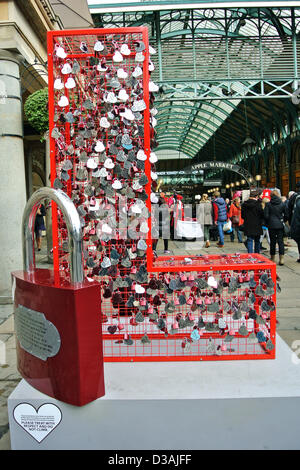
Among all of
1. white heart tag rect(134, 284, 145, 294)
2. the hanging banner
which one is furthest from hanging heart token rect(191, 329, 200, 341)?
the hanging banner

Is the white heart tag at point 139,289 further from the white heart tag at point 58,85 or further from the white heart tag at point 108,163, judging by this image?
the white heart tag at point 58,85

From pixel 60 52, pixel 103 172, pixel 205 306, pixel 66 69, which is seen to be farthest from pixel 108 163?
pixel 205 306

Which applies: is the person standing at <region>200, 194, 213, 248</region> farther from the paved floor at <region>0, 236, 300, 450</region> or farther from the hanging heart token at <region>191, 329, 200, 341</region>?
the hanging heart token at <region>191, 329, 200, 341</region>

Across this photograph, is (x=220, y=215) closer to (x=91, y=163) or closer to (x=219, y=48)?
(x=219, y=48)

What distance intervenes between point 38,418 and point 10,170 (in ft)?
16.5

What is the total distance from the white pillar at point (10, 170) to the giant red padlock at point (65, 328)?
4.57 metres

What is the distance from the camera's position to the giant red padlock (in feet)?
6.81

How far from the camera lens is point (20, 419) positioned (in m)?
2.37

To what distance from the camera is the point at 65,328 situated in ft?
6.81

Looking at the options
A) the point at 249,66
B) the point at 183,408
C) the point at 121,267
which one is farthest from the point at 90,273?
the point at 249,66

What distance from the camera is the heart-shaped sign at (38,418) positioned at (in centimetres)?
232

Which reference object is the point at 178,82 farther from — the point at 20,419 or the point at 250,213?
the point at 20,419

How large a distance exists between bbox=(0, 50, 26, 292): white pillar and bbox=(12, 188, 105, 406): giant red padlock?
4569mm
